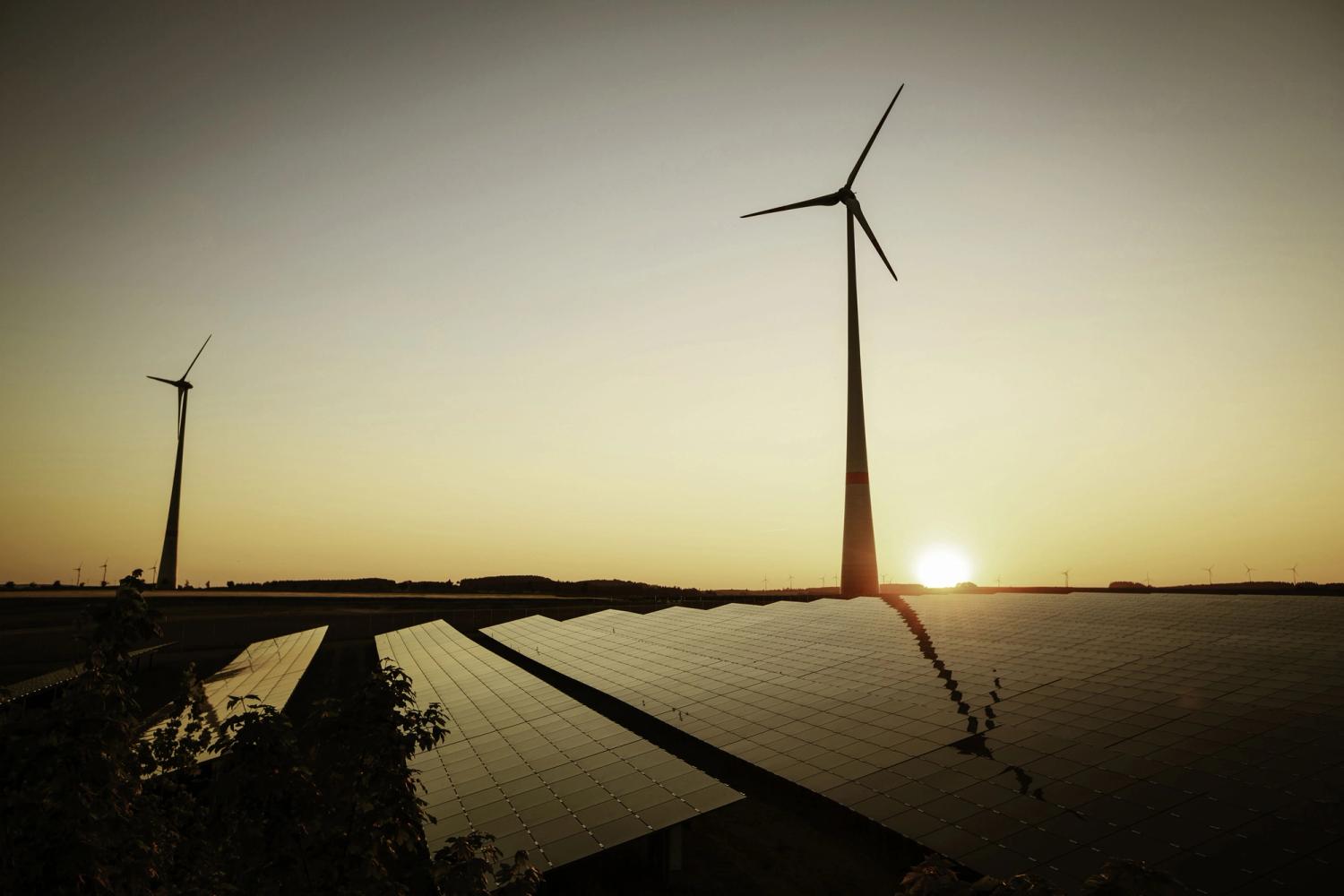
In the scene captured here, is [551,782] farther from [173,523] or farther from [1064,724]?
[173,523]

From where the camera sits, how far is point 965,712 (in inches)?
1293

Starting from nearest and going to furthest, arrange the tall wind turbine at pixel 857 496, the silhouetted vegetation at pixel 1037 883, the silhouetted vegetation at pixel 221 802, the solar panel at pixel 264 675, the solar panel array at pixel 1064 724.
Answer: the silhouetted vegetation at pixel 1037 883
the silhouetted vegetation at pixel 221 802
the solar panel array at pixel 1064 724
the solar panel at pixel 264 675
the tall wind turbine at pixel 857 496

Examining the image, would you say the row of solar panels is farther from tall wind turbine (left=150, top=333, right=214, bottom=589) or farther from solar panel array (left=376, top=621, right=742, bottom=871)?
tall wind turbine (left=150, top=333, right=214, bottom=589)

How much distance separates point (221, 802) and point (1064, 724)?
1214 inches

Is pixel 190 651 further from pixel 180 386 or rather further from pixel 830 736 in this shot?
pixel 830 736

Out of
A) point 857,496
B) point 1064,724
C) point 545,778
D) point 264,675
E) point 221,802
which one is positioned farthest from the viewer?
point 857,496

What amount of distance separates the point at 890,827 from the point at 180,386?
16377 centimetres

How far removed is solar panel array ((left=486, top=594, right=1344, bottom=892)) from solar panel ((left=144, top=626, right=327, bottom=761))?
21.9 meters

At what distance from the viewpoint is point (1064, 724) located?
29.7 metres

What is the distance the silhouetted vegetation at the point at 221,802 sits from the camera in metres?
8.57

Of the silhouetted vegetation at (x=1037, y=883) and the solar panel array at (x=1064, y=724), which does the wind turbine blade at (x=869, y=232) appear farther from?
the silhouetted vegetation at (x=1037, y=883)

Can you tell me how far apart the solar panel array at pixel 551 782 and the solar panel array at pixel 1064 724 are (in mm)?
5779

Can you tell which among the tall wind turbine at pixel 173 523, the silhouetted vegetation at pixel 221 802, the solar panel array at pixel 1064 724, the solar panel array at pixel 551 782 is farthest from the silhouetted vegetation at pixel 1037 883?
the tall wind turbine at pixel 173 523

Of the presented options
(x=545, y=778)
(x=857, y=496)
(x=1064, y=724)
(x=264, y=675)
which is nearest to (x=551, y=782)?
(x=545, y=778)
